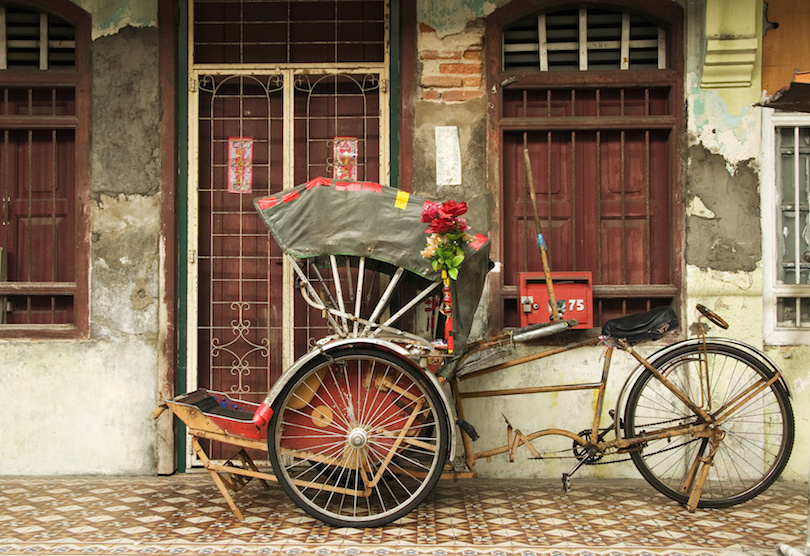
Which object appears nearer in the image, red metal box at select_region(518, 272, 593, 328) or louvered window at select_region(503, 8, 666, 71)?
red metal box at select_region(518, 272, 593, 328)

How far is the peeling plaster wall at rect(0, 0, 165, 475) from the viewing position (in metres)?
5.30

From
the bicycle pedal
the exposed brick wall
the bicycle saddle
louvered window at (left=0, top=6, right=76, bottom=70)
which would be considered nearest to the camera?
the bicycle pedal

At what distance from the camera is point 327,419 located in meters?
4.29

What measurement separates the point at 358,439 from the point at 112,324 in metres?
2.35

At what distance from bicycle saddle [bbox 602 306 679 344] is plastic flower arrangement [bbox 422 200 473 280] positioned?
1.21 meters

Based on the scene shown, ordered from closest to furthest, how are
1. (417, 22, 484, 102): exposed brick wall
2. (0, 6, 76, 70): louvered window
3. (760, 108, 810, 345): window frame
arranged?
1. (760, 108, 810, 345): window frame
2. (417, 22, 484, 102): exposed brick wall
3. (0, 6, 76, 70): louvered window

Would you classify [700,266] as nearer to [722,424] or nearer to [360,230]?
[722,424]

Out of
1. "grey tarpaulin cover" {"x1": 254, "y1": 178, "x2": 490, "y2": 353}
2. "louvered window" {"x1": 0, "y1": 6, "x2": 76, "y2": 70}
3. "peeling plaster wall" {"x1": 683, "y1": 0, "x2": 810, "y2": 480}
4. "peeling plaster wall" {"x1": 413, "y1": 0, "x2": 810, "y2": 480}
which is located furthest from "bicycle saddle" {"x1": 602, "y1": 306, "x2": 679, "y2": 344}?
"louvered window" {"x1": 0, "y1": 6, "x2": 76, "y2": 70}

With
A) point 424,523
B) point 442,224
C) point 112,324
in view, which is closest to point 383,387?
point 424,523

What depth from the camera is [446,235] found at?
4.03m

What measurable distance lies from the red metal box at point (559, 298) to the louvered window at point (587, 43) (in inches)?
64.0

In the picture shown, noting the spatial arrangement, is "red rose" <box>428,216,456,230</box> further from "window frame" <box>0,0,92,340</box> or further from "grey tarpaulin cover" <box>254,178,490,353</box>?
"window frame" <box>0,0,92,340</box>

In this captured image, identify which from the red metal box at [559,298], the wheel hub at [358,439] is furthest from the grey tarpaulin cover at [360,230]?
the red metal box at [559,298]

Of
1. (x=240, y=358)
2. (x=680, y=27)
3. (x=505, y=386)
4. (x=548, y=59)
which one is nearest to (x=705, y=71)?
(x=680, y=27)
